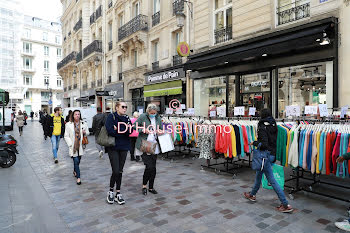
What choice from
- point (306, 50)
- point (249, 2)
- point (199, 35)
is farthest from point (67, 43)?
point (306, 50)

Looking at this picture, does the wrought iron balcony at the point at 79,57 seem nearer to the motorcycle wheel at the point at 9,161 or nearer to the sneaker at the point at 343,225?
the motorcycle wheel at the point at 9,161

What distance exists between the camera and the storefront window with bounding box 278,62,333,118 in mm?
8211

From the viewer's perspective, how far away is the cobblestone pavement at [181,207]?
357 cm

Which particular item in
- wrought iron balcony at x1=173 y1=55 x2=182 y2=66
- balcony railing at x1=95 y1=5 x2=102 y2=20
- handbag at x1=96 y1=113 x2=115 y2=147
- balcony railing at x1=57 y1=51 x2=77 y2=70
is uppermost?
balcony railing at x1=95 y1=5 x2=102 y2=20

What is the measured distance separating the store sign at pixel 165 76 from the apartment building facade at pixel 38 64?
40.6 meters

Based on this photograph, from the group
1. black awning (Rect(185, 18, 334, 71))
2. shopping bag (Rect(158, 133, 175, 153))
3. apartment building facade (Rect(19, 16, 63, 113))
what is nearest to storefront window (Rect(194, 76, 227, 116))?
black awning (Rect(185, 18, 334, 71))

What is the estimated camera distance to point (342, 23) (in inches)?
302

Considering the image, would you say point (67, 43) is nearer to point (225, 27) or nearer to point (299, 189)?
point (225, 27)

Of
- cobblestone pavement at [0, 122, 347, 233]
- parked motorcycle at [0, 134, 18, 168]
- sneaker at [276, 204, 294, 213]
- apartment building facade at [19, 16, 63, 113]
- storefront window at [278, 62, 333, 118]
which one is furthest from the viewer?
apartment building facade at [19, 16, 63, 113]

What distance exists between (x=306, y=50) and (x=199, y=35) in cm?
599

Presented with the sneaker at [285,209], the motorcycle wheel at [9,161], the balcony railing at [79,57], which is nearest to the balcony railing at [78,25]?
the balcony railing at [79,57]

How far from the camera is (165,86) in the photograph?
50.5 ft

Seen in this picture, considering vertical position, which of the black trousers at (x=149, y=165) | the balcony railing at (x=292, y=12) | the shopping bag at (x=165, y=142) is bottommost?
the black trousers at (x=149, y=165)

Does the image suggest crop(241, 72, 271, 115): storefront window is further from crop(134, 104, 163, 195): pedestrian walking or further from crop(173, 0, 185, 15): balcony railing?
crop(134, 104, 163, 195): pedestrian walking
